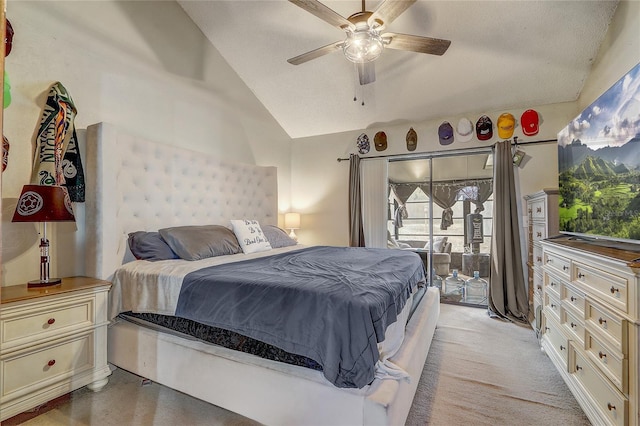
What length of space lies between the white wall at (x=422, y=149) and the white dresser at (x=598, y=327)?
1.53m

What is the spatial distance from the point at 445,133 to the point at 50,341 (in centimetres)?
410

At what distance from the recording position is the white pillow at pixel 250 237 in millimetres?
3029

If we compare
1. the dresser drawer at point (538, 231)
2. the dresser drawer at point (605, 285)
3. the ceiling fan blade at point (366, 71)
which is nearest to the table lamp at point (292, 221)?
the ceiling fan blade at point (366, 71)

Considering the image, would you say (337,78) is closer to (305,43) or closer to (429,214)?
(305,43)

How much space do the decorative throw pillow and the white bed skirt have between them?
1.62 ft

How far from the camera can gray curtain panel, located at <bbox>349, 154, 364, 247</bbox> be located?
434 cm

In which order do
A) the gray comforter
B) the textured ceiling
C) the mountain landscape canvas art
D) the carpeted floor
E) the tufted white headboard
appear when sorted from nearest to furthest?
the gray comforter → the mountain landscape canvas art → the carpeted floor → the tufted white headboard → the textured ceiling

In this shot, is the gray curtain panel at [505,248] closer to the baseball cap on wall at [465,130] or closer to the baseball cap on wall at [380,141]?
the baseball cap on wall at [465,130]

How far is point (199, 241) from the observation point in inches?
103

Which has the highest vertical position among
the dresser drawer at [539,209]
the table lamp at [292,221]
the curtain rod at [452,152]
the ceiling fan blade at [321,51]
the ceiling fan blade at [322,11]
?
the ceiling fan blade at [322,11]

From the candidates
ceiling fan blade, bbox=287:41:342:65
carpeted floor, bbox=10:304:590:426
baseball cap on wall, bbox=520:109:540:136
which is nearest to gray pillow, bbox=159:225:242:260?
carpeted floor, bbox=10:304:590:426

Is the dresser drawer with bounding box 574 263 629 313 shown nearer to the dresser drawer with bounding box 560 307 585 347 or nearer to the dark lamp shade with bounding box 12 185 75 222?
the dresser drawer with bounding box 560 307 585 347

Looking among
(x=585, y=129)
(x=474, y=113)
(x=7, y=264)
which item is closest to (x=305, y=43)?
(x=474, y=113)

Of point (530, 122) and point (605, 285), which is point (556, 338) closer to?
point (605, 285)
